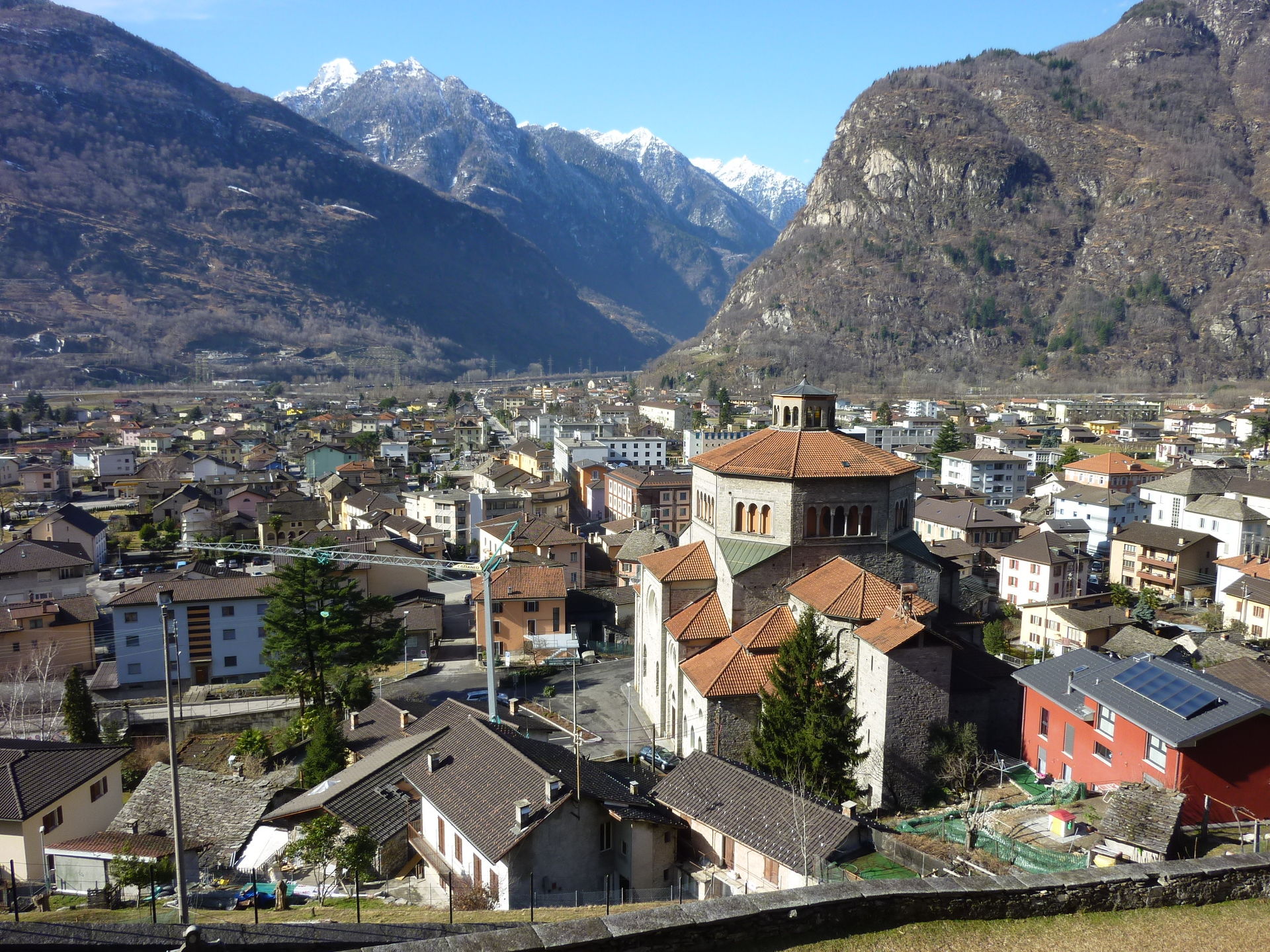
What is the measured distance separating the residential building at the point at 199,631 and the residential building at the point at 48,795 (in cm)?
1625

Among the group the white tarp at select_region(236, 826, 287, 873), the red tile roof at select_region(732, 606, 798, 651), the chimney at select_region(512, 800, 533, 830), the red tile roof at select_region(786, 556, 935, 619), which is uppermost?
the red tile roof at select_region(786, 556, 935, 619)

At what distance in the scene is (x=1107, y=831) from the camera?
1666 centimetres

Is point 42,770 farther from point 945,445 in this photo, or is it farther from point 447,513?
point 945,445

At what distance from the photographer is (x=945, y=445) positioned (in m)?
102

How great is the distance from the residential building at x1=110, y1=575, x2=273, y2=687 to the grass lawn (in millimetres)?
36233

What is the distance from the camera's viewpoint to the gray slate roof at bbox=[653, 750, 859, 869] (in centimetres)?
1812

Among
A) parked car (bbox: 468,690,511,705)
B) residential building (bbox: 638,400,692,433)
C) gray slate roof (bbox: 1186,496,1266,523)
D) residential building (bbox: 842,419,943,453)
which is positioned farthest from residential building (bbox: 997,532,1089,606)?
residential building (bbox: 638,400,692,433)

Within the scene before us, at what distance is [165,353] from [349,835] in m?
205

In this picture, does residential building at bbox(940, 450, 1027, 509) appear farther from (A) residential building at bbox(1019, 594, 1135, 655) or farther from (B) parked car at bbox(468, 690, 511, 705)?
(B) parked car at bbox(468, 690, 511, 705)

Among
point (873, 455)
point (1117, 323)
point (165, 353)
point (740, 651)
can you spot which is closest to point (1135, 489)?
point (873, 455)

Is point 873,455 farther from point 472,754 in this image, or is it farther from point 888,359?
point 888,359

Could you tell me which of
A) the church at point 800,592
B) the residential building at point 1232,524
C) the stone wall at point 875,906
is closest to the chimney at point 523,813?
the stone wall at point 875,906

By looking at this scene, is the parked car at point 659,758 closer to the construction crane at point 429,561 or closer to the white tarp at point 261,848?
the construction crane at point 429,561

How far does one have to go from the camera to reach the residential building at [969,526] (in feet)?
208
